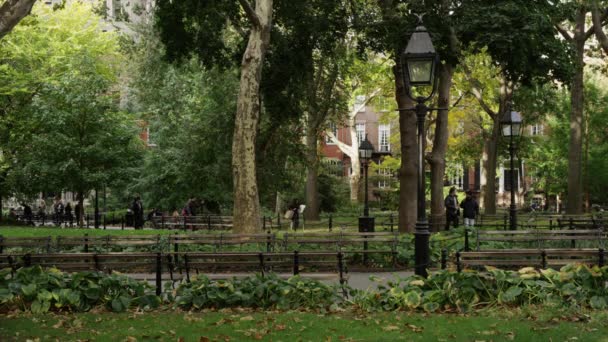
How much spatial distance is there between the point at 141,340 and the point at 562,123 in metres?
48.3

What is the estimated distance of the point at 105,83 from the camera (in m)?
37.4

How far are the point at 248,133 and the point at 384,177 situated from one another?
37.3 metres

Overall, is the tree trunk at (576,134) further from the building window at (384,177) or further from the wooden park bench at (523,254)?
the building window at (384,177)

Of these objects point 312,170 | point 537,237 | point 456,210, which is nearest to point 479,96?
point 312,170

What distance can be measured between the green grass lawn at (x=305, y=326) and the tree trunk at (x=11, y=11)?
350 cm

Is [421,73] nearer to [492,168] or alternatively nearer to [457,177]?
[492,168]

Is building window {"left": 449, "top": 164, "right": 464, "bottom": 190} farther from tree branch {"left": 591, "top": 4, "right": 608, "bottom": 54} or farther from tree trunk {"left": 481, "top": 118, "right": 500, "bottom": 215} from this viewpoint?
tree branch {"left": 591, "top": 4, "right": 608, "bottom": 54}

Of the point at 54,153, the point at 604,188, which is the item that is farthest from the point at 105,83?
the point at 604,188

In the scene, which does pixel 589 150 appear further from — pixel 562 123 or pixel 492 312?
pixel 492 312

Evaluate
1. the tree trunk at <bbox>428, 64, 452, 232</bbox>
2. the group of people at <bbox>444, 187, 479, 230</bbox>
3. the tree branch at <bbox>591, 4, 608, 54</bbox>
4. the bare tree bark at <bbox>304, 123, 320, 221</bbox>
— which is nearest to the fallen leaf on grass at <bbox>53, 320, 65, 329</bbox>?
the tree trunk at <bbox>428, 64, 452, 232</bbox>

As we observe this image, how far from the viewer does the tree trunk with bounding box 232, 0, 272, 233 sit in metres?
21.7

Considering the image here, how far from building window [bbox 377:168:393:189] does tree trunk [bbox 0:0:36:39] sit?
4947cm

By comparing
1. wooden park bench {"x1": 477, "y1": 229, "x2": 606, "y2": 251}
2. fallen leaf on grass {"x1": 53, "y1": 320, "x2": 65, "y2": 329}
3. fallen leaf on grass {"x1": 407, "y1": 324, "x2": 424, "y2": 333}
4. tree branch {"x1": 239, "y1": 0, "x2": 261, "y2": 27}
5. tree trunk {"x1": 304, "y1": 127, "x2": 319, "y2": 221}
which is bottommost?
fallen leaf on grass {"x1": 53, "y1": 320, "x2": 65, "y2": 329}

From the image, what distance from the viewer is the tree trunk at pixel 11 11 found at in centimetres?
932
